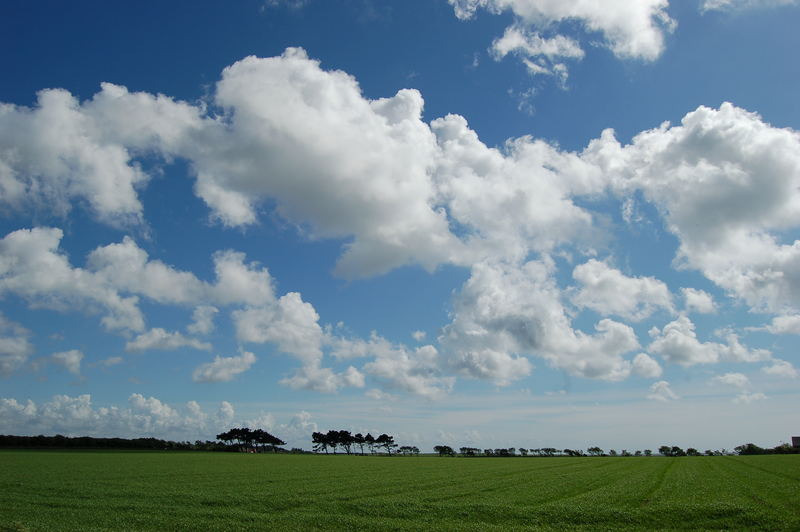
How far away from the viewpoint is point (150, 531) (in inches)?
971

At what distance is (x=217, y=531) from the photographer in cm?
2527

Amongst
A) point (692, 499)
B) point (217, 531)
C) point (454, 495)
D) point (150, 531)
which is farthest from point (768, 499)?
point (150, 531)

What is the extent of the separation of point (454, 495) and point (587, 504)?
10643 mm

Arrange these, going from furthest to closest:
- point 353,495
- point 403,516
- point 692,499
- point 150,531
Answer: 1. point 353,495
2. point 692,499
3. point 403,516
4. point 150,531

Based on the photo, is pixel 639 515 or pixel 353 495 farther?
pixel 353 495

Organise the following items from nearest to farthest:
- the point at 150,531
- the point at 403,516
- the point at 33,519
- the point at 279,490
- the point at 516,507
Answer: the point at 150,531 → the point at 33,519 → the point at 403,516 → the point at 516,507 → the point at 279,490

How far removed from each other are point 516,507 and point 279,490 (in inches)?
843

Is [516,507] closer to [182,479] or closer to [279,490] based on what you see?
[279,490]

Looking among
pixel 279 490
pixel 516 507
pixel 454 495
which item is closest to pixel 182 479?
pixel 279 490

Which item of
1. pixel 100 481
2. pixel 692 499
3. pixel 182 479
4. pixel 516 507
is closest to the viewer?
pixel 516 507

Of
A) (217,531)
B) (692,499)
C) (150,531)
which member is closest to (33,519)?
(150,531)

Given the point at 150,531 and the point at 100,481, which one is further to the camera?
the point at 100,481

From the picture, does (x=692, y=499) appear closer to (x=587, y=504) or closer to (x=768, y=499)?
(x=768, y=499)

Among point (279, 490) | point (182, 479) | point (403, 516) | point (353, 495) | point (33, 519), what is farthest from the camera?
point (182, 479)
